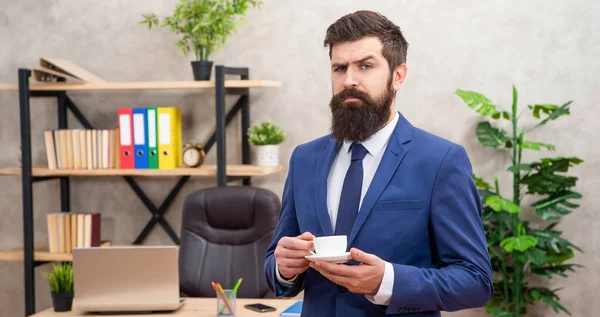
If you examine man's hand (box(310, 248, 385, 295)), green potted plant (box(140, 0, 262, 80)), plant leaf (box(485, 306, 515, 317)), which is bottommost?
plant leaf (box(485, 306, 515, 317))

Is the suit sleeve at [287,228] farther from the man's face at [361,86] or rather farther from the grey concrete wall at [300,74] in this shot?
the grey concrete wall at [300,74]

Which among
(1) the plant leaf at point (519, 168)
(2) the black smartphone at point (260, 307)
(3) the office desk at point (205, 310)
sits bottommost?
(3) the office desk at point (205, 310)

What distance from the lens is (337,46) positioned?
1530mm

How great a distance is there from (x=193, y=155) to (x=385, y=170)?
2545mm

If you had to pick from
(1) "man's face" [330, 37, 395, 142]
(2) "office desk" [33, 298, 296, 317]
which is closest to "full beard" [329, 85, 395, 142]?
(1) "man's face" [330, 37, 395, 142]

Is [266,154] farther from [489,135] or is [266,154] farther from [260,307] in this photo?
[260,307]

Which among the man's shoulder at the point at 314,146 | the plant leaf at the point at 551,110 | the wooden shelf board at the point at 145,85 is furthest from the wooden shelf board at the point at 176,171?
the man's shoulder at the point at 314,146

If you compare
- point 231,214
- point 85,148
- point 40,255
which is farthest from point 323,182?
point 40,255

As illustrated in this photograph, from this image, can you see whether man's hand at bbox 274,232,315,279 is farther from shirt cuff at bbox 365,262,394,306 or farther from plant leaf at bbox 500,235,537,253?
plant leaf at bbox 500,235,537,253

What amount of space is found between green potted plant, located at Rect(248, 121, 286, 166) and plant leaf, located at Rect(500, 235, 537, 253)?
1241 millimetres

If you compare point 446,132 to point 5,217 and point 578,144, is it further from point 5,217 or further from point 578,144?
point 5,217

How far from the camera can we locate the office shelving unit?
3797mm

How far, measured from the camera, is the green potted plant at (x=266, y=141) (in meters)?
3.88

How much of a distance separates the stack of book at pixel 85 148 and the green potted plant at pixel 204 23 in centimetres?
60
